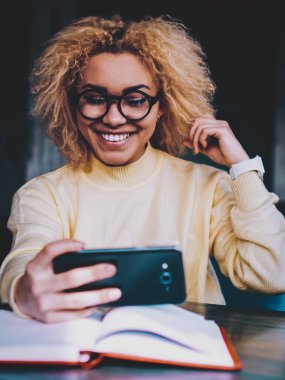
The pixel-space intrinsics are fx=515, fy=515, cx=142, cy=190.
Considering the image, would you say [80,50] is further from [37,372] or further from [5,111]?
[5,111]

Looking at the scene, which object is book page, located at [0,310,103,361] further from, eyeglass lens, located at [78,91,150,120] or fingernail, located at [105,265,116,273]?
eyeglass lens, located at [78,91,150,120]

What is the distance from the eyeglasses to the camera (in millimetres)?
1485

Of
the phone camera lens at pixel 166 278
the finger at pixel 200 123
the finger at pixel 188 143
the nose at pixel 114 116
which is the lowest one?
the phone camera lens at pixel 166 278

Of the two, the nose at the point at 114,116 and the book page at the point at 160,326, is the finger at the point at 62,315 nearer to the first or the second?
the book page at the point at 160,326

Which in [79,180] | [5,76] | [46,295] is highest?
[5,76]

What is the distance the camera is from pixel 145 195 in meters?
1.61

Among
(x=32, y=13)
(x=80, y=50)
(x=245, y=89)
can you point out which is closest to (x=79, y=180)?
(x=80, y=50)

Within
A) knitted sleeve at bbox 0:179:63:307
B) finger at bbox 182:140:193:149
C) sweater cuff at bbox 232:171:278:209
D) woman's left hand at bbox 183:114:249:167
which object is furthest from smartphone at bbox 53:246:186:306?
finger at bbox 182:140:193:149

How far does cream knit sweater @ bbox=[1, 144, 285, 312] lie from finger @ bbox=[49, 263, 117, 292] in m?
0.51

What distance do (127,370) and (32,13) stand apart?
11.9 ft

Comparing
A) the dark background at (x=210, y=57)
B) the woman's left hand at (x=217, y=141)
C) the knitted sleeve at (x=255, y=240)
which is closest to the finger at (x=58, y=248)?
the knitted sleeve at (x=255, y=240)

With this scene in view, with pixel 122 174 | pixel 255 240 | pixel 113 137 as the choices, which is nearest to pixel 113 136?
pixel 113 137

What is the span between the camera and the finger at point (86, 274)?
866mm

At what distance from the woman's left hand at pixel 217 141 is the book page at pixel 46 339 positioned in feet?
2.50
